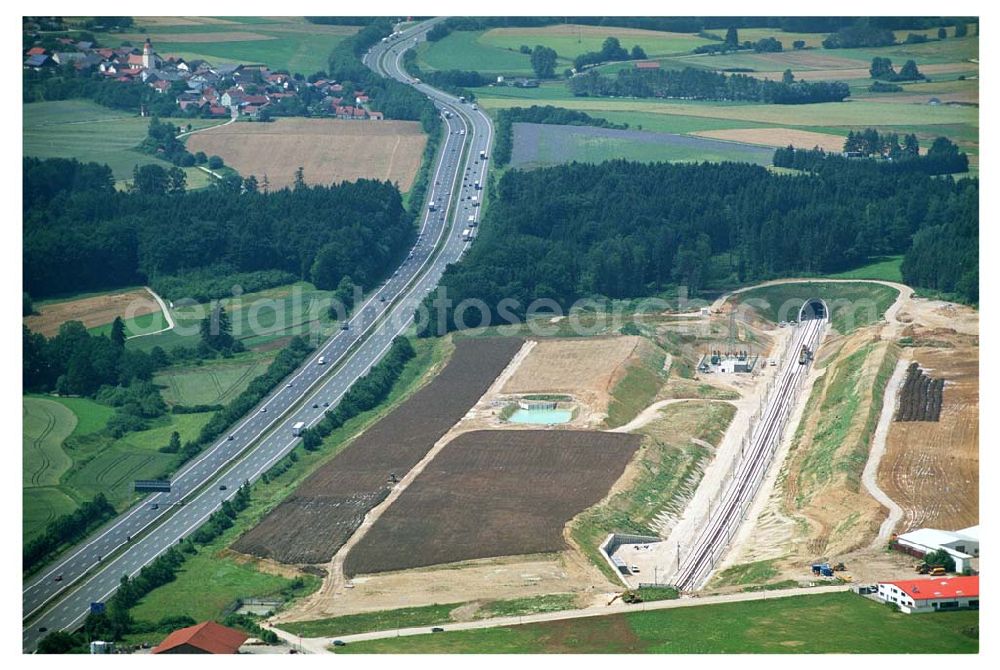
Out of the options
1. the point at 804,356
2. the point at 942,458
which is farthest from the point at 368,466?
the point at 804,356

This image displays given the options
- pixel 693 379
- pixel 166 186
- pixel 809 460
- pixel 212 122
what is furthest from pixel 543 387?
pixel 212 122

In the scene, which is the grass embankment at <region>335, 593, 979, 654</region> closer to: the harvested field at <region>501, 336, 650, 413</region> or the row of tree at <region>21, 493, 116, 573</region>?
the row of tree at <region>21, 493, 116, 573</region>

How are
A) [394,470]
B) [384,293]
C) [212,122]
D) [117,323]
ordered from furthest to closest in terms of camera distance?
[212,122], [384,293], [117,323], [394,470]

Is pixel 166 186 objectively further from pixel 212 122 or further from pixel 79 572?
pixel 79 572

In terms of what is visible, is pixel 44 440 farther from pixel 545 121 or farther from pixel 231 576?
pixel 545 121

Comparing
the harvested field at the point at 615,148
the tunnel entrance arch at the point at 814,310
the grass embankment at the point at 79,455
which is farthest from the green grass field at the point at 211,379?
the harvested field at the point at 615,148

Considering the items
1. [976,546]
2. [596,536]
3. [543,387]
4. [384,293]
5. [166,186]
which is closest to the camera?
[976,546]

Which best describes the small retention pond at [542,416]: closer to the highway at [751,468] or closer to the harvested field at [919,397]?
the highway at [751,468]
